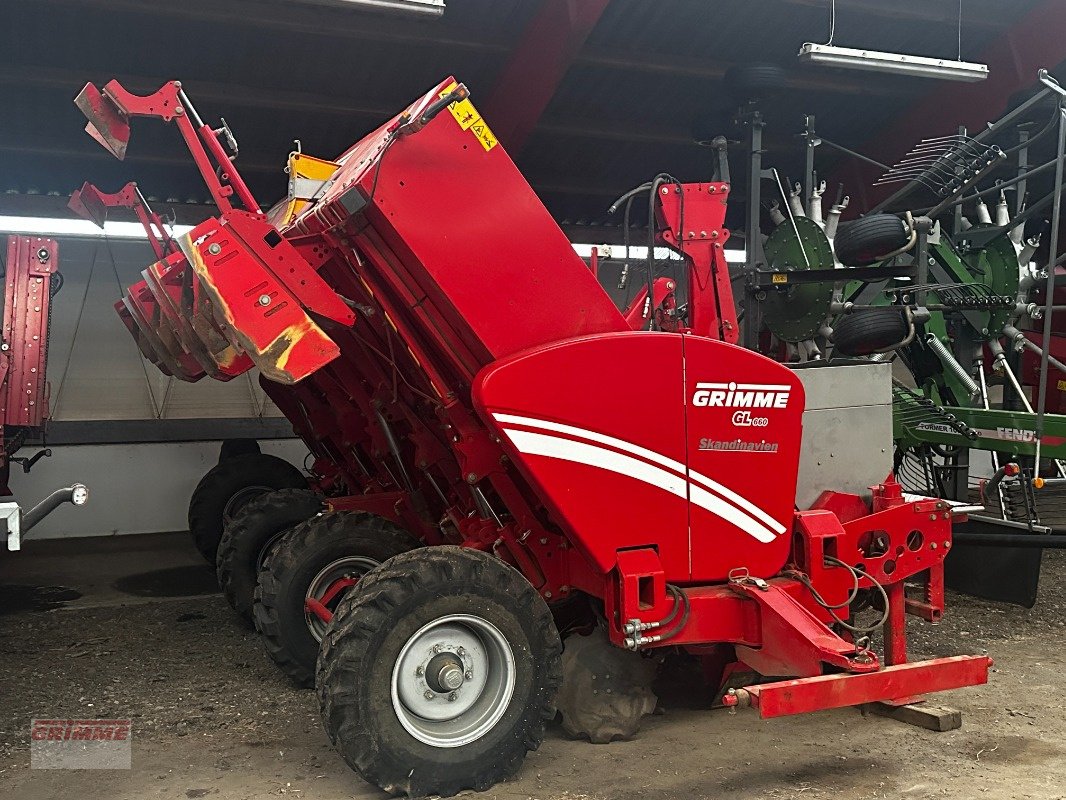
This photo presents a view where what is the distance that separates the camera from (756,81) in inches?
231

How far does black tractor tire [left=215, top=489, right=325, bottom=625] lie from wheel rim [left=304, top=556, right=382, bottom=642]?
1070 mm

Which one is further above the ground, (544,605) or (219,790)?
(544,605)

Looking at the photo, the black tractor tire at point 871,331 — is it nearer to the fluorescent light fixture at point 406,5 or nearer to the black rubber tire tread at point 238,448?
the fluorescent light fixture at point 406,5

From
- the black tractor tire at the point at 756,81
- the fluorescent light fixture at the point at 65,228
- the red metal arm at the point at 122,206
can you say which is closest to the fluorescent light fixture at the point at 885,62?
the black tractor tire at the point at 756,81

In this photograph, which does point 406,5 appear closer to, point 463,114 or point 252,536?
point 463,114

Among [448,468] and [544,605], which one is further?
[448,468]

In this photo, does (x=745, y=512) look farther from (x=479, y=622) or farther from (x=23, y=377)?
(x=23, y=377)

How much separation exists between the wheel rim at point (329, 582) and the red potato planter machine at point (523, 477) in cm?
79

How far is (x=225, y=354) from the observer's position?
3748mm

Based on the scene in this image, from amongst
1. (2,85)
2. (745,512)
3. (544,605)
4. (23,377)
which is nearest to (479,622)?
(544,605)

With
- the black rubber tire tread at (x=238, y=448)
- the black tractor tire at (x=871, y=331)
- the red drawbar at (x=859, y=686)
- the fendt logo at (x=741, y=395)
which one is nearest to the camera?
the red drawbar at (x=859, y=686)

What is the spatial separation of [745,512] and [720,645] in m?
0.66

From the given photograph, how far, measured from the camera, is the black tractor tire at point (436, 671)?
10.4 ft

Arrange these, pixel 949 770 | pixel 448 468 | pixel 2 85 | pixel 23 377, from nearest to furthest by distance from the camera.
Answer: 1. pixel 949 770
2. pixel 448 468
3. pixel 23 377
4. pixel 2 85
